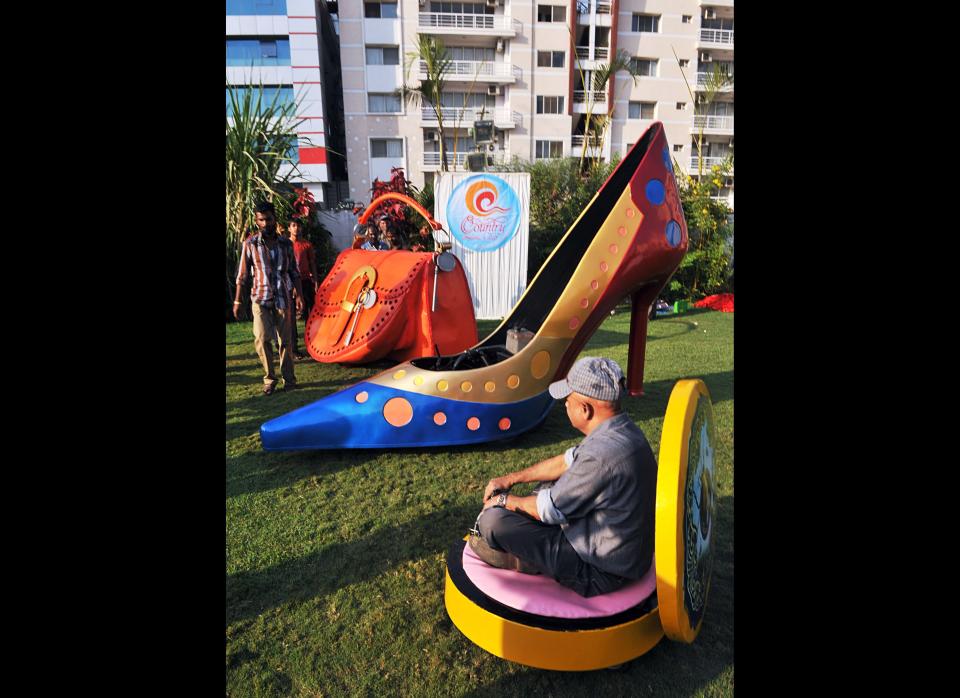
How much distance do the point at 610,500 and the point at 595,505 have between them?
57 mm

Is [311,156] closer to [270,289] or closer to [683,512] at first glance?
[270,289]

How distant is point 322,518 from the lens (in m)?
2.84

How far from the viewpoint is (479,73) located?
71.4ft

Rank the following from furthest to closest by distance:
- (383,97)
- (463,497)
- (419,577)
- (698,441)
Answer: (383,97), (463,497), (419,577), (698,441)

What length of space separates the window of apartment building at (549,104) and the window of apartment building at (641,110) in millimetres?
3444

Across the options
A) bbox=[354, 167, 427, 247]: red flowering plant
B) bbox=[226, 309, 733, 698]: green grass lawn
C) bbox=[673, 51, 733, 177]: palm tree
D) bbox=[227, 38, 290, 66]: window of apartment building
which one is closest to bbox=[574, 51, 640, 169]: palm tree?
bbox=[673, 51, 733, 177]: palm tree

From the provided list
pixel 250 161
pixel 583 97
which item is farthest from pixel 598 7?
pixel 250 161

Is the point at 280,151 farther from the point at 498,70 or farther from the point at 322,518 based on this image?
the point at 498,70

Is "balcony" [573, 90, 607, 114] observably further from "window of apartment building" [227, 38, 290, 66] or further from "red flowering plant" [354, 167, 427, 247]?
"red flowering plant" [354, 167, 427, 247]

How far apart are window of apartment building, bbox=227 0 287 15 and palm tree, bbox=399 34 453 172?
17.3ft

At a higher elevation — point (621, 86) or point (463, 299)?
point (621, 86)

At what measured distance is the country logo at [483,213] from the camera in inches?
376

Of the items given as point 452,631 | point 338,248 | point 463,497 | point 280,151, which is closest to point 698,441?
point 452,631
